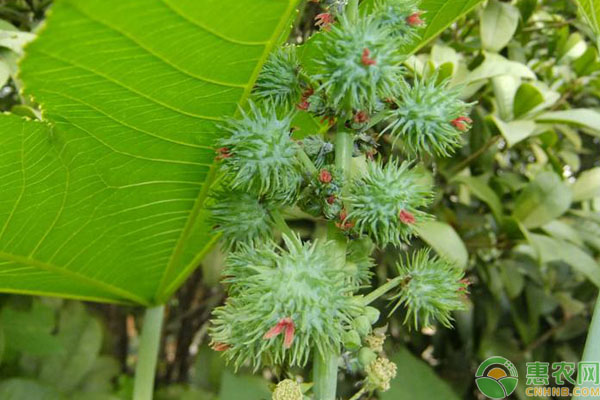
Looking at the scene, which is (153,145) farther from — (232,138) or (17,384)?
(17,384)

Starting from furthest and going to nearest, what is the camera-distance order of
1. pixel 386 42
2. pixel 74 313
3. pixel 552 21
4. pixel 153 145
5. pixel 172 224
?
pixel 74 313 < pixel 552 21 < pixel 172 224 < pixel 153 145 < pixel 386 42

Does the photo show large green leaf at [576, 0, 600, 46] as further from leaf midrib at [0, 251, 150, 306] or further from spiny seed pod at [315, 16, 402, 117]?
leaf midrib at [0, 251, 150, 306]

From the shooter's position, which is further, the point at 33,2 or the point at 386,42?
the point at 33,2

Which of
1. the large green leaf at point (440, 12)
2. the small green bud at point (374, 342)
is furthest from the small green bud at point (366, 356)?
the large green leaf at point (440, 12)

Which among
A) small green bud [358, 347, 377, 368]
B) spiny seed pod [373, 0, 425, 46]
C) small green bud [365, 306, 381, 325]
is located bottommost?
small green bud [358, 347, 377, 368]

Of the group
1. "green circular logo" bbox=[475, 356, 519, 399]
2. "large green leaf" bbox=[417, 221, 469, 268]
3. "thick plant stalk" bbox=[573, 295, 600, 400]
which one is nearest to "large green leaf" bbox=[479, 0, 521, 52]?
"large green leaf" bbox=[417, 221, 469, 268]

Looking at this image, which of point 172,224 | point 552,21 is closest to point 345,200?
point 172,224

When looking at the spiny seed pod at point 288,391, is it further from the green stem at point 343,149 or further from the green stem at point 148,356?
the green stem at point 148,356
